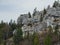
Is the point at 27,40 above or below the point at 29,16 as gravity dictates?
below

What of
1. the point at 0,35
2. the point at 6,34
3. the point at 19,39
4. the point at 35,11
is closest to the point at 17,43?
the point at 19,39

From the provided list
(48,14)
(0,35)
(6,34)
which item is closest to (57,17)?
(48,14)

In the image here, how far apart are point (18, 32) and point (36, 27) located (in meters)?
21.2

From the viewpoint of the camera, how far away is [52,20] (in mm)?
102438

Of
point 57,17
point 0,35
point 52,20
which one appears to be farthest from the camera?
point 57,17

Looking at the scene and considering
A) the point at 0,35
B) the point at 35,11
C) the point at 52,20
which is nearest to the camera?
the point at 0,35

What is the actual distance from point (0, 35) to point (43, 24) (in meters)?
21.2

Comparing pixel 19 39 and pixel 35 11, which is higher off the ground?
pixel 35 11

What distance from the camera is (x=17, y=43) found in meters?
73.4

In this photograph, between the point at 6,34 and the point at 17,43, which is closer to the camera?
the point at 17,43

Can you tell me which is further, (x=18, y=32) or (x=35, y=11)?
(x=35, y=11)

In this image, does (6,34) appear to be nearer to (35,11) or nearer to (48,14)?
(48,14)

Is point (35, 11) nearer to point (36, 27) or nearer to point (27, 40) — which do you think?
point (36, 27)

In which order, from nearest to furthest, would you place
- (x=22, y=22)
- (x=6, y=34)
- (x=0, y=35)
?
(x=0, y=35), (x=6, y=34), (x=22, y=22)
